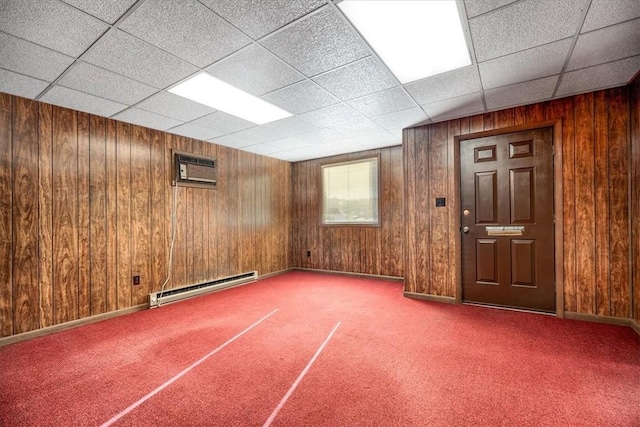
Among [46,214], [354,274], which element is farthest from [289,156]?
[46,214]

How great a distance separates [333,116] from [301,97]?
0.67m

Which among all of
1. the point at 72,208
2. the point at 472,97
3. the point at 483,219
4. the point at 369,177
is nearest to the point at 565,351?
the point at 483,219

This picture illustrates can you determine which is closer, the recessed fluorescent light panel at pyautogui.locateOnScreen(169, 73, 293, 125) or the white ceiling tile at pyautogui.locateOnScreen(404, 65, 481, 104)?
the white ceiling tile at pyautogui.locateOnScreen(404, 65, 481, 104)

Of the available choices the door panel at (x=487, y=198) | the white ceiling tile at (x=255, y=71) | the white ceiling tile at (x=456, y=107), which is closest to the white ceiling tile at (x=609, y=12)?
the white ceiling tile at (x=456, y=107)

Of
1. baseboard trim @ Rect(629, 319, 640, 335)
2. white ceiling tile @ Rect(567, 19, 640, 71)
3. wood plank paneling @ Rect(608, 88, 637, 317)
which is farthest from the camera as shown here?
wood plank paneling @ Rect(608, 88, 637, 317)

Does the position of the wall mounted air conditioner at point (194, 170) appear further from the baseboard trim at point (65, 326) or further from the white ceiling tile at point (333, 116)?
the white ceiling tile at point (333, 116)

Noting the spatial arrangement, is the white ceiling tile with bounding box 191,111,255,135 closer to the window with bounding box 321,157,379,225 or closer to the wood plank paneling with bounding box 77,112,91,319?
the wood plank paneling with bounding box 77,112,91,319

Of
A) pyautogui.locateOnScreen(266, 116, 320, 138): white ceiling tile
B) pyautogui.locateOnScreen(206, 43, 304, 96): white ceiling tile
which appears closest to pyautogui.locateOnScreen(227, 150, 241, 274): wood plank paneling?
pyautogui.locateOnScreen(266, 116, 320, 138): white ceiling tile

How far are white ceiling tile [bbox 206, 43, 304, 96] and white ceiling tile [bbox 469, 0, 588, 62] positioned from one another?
1.40 metres

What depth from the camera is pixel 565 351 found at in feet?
7.70

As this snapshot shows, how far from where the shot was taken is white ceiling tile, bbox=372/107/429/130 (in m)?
3.44

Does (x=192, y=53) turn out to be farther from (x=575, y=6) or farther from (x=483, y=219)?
(x=483, y=219)

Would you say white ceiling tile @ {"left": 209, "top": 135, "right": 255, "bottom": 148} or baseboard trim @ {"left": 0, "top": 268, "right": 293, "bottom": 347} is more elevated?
white ceiling tile @ {"left": 209, "top": 135, "right": 255, "bottom": 148}

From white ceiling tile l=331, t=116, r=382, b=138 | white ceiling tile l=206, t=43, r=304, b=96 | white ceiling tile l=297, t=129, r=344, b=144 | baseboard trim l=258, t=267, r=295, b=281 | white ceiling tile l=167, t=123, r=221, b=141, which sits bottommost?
baseboard trim l=258, t=267, r=295, b=281
